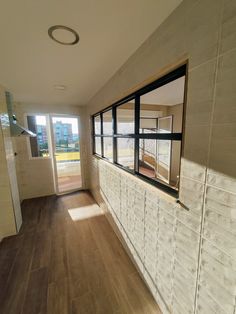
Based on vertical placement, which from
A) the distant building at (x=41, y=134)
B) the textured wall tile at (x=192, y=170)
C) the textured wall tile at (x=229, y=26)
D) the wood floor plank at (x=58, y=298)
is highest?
the textured wall tile at (x=229, y=26)

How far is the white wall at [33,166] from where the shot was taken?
11.4ft

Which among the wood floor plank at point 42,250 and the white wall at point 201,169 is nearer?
the white wall at point 201,169

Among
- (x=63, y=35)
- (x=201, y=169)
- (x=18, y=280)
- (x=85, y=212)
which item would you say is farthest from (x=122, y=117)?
(x=18, y=280)

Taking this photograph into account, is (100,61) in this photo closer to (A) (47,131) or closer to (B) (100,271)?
(B) (100,271)

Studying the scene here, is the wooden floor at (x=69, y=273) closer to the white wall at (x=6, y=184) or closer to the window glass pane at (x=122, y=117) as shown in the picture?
the white wall at (x=6, y=184)

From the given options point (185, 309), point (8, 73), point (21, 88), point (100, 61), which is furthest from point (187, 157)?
point (21, 88)

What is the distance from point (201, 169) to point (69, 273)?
72.2 inches

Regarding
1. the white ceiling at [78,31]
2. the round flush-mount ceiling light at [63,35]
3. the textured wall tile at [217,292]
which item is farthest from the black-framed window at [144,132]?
the round flush-mount ceiling light at [63,35]

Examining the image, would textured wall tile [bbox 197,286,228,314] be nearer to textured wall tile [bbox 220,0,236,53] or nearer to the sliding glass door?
textured wall tile [bbox 220,0,236,53]

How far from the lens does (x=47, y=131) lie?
145 inches

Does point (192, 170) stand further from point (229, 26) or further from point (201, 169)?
point (229, 26)

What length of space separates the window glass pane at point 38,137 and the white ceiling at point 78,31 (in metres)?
1.72

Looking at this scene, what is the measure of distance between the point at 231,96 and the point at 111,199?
2.08 metres

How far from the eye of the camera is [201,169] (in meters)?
0.82
